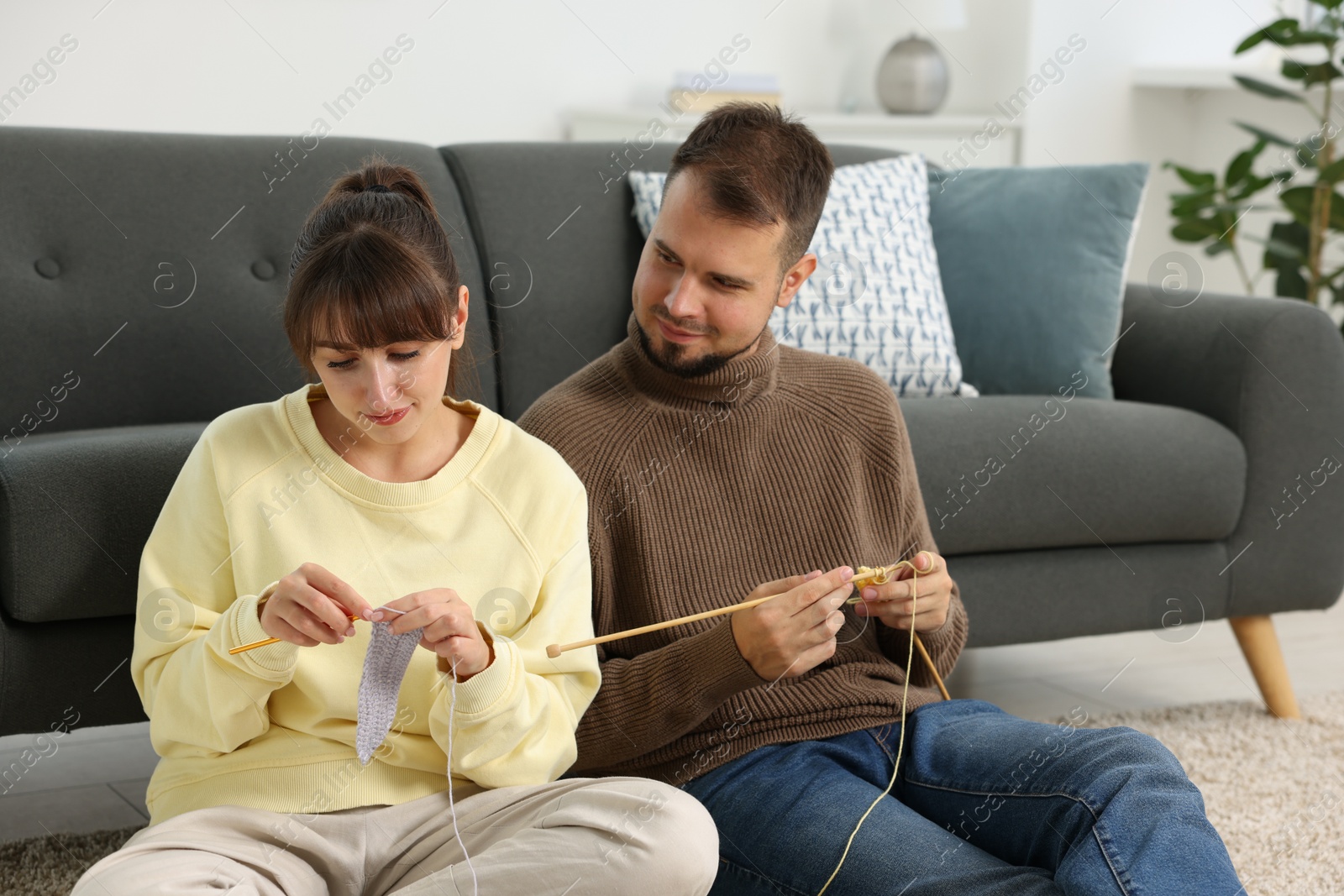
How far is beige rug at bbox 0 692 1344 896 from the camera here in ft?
4.97

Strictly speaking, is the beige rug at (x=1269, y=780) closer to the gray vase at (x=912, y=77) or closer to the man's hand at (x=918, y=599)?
the man's hand at (x=918, y=599)

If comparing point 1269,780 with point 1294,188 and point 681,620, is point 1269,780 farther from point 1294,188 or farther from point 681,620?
point 1294,188

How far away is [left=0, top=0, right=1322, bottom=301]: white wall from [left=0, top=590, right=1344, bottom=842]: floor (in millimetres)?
1233

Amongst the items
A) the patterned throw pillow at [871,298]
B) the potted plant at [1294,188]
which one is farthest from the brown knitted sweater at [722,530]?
the potted plant at [1294,188]

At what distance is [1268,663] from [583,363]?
1212mm

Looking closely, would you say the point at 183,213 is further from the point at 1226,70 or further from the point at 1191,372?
the point at 1226,70

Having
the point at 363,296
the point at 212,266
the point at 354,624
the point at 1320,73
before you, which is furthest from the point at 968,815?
the point at 1320,73

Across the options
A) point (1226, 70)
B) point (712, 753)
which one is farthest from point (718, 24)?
point (712, 753)

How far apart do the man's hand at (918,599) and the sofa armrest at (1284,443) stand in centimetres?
99

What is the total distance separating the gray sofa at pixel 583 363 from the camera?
183 cm

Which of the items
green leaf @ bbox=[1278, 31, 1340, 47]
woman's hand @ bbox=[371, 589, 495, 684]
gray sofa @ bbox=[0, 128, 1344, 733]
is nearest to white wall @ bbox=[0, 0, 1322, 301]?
green leaf @ bbox=[1278, 31, 1340, 47]

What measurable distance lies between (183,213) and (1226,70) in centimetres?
288

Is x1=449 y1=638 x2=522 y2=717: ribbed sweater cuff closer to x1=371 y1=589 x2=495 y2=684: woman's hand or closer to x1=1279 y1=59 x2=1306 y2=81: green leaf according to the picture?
x1=371 y1=589 x2=495 y2=684: woman's hand

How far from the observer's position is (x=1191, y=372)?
218 centimetres
